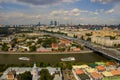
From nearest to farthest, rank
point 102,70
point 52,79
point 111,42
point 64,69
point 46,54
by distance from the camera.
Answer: point 52,79
point 102,70
point 64,69
point 46,54
point 111,42

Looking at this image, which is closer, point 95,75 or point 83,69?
point 95,75

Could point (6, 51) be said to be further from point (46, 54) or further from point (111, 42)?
point (111, 42)

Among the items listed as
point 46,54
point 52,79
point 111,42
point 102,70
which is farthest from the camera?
point 111,42

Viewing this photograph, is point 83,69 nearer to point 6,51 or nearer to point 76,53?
point 76,53

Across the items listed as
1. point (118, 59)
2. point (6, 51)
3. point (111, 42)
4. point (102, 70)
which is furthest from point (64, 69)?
point (111, 42)

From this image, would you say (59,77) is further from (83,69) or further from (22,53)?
(22,53)

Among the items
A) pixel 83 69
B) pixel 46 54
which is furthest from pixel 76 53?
pixel 83 69

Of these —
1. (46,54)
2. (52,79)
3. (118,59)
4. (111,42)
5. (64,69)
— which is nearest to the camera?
(52,79)

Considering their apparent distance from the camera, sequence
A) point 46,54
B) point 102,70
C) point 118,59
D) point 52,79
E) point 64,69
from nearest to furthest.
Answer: point 52,79 → point 102,70 → point 64,69 → point 118,59 → point 46,54

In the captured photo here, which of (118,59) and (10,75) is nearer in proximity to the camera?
(10,75)
